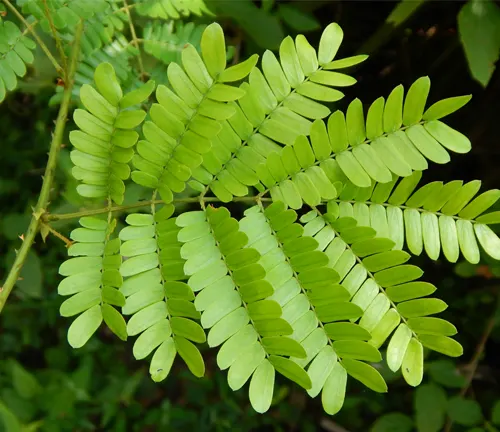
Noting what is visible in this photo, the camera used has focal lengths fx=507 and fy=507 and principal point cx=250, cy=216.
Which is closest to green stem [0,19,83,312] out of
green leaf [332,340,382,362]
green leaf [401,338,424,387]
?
green leaf [332,340,382,362]

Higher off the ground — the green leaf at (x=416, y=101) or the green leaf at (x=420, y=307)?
the green leaf at (x=416, y=101)

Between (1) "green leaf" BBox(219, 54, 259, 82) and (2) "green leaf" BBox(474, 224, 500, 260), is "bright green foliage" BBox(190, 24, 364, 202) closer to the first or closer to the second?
(1) "green leaf" BBox(219, 54, 259, 82)

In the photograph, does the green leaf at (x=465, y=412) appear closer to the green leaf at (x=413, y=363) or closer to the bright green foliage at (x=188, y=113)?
the green leaf at (x=413, y=363)

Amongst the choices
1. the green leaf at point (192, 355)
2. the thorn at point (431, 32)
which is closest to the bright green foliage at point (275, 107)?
the green leaf at point (192, 355)

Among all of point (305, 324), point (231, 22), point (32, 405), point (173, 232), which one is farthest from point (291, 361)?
point (32, 405)

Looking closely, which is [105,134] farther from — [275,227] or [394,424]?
[394,424]

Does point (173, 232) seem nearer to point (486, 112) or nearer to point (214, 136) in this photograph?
point (214, 136)

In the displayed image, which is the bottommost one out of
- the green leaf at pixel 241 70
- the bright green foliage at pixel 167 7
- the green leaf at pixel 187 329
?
the green leaf at pixel 187 329
